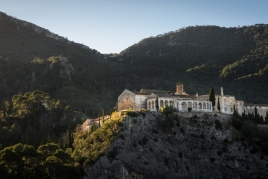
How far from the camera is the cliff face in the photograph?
220ft

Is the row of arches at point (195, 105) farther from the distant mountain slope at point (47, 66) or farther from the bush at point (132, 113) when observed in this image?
the distant mountain slope at point (47, 66)

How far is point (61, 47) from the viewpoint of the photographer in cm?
14925

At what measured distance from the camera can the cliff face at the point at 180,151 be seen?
6706cm

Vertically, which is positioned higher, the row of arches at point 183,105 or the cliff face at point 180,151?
the row of arches at point 183,105

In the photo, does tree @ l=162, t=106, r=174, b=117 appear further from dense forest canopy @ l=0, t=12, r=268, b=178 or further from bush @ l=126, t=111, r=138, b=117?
bush @ l=126, t=111, r=138, b=117

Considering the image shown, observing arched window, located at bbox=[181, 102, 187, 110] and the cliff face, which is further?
arched window, located at bbox=[181, 102, 187, 110]

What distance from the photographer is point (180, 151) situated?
243 ft

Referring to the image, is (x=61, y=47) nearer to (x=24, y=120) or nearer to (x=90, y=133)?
(x=24, y=120)

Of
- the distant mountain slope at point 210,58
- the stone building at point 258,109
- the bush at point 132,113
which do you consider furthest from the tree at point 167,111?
the distant mountain slope at point 210,58

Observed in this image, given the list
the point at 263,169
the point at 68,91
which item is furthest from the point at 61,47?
the point at 263,169

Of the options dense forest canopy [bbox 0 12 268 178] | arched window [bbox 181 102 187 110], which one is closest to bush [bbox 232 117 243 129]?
dense forest canopy [bbox 0 12 268 178]

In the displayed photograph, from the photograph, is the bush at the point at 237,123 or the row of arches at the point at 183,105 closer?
the row of arches at the point at 183,105

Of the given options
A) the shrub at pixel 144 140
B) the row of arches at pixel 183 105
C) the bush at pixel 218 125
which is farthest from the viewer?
the row of arches at pixel 183 105

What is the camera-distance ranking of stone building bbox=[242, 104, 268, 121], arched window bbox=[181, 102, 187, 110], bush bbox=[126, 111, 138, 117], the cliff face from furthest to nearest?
stone building bbox=[242, 104, 268, 121] < arched window bbox=[181, 102, 187, 110] < bush bbox=[126, 111, 138, 117] < the cliff face
